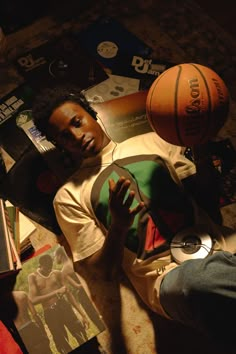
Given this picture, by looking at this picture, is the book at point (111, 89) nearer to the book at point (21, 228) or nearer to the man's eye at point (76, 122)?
the man's eye at point (76, 122)

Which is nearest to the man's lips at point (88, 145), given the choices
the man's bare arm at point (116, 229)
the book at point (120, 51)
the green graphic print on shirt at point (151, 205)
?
the green graphic print on shirt at point (151, 205)

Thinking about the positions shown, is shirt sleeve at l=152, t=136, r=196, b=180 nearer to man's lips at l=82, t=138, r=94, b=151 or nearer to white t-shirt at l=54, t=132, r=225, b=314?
white t-shirt at l=54, t=132, r=225, b=314

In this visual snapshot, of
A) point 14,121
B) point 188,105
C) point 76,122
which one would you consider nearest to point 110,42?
point 14,121

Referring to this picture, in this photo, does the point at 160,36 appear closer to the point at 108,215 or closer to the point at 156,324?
the point at 108,215

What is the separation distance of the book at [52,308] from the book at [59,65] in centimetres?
81

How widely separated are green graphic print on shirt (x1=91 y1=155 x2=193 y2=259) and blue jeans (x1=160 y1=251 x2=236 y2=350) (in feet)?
0.62

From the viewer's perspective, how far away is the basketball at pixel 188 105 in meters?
1.34

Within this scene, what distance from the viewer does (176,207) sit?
1.54 m

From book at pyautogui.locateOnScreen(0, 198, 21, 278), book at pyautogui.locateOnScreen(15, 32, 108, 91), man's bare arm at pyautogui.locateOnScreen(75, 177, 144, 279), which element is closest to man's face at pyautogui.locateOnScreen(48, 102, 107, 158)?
man's bare arm at pyautogui.locateOnScreen(75, 177, 144, 279)

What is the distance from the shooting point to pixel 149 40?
2.21m

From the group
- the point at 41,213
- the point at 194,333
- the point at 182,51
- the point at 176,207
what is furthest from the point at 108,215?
the point at 182,51

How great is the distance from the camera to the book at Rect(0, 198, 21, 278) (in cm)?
155

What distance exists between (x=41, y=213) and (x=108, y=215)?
0.39 metres

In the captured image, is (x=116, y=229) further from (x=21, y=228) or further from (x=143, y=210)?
(x=21, y=228)
